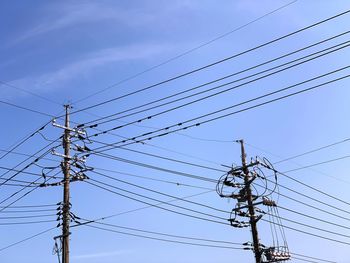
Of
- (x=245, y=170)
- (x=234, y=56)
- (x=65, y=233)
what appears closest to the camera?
(x=234, y=56)

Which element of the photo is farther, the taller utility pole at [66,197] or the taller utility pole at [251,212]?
the taller utility pole at [251,212]

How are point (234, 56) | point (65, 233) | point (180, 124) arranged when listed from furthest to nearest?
point (65, 233) → point (180, 124) → point (234, 56)

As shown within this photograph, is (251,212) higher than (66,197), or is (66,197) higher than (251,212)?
(251,212)

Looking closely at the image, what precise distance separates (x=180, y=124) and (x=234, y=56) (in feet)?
11.9

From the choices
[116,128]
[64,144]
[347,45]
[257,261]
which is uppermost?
[64,144]

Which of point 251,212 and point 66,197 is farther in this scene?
point 251,212

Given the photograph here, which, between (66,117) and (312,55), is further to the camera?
(66,117)

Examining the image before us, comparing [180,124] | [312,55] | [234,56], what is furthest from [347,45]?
[180,124]

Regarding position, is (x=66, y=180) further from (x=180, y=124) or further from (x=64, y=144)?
(x=180, y=124)

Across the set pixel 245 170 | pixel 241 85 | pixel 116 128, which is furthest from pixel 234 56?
pixel 245 170

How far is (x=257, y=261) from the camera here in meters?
32.7

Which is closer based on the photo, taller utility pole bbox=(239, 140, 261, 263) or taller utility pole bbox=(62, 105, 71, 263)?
taller utility pole bbox=(62, 105, 71, 263)

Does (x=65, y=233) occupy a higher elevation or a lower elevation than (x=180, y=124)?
lower

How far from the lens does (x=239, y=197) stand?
34688 millimetres
